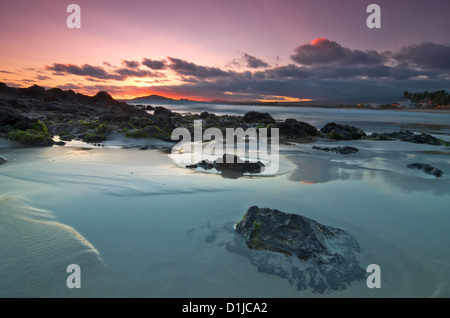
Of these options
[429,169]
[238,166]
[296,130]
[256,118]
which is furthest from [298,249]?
[256,118]

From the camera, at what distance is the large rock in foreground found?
2.44 metres

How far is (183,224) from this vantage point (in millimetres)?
3525

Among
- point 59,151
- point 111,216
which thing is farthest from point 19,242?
point 59,151

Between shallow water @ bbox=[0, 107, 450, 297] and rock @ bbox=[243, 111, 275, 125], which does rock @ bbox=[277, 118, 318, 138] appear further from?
shallow water @ bbox=[0, 107, 450, 297]

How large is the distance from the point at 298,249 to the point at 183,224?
1.66 meters

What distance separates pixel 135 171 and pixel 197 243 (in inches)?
157

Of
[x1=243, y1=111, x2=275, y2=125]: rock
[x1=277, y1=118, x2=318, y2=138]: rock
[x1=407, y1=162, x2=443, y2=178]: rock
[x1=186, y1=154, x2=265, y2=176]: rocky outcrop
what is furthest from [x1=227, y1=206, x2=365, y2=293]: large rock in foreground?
[x1=243, y1=111, x2=275, y2=125]: rock

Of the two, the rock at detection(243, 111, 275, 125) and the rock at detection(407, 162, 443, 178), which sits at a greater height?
the rock at detection(243, 111, 275, 125)

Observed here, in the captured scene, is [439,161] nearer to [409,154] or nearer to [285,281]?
[409,154]

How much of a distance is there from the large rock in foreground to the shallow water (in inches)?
4.8

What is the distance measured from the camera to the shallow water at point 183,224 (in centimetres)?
235

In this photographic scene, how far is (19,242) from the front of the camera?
2.84 m

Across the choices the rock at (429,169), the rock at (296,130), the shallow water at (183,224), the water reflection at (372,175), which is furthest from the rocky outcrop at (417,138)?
the shallow water at (183,224)
